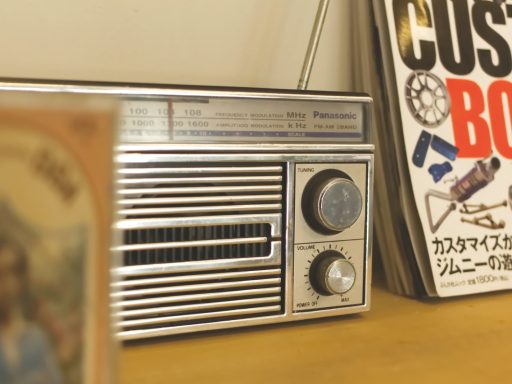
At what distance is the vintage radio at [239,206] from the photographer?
22.8 inches

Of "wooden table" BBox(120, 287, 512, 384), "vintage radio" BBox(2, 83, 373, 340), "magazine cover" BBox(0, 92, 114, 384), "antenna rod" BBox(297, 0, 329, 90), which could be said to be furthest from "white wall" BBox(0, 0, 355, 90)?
"magazine cover" BBox(0, 92, 114, 384)

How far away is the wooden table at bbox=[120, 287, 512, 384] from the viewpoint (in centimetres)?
54

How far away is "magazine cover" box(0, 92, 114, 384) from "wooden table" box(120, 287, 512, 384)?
0.25 meters

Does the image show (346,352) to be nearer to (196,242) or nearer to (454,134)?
(196,242)

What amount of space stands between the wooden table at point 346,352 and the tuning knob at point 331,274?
0.15 feet

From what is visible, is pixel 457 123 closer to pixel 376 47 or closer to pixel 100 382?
pixel 376 47

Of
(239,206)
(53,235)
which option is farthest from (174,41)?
(53,235)

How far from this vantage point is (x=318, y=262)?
0.66 metres

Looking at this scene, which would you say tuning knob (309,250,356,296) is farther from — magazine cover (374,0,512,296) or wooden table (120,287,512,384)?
magazine cover (374,0,512,296)

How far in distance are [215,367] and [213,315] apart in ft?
0.24

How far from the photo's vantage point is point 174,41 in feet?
2.83

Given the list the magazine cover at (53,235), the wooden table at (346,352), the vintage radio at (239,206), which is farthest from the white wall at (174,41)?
the magazine cover at (53,235)

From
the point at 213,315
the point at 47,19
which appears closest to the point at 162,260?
the point at 213,315

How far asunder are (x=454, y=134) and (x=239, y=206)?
36cm
